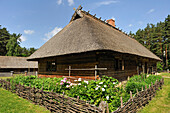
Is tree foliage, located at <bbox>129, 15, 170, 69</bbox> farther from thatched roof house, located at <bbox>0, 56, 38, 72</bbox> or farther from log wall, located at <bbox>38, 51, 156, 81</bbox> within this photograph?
thatched roof house, located at <bbox>0, 56, 38, 72</bbox>

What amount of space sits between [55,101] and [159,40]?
41792 millimetres

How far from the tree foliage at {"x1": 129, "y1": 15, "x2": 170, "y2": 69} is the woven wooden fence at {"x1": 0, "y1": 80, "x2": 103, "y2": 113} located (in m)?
38.2

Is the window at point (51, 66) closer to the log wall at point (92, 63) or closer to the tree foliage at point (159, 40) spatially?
the log wall at point (92, 63)

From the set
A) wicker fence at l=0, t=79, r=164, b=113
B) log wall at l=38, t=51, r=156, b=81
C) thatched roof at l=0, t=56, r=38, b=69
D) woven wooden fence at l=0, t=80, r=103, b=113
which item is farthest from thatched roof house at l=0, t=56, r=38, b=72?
wicker fence at l=0, t=79, r=164, b=113

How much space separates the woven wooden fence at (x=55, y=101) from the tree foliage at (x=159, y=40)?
38247 millimetres

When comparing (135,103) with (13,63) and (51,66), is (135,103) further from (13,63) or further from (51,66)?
(13,63)

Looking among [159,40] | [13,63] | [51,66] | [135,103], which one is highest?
[159,40]

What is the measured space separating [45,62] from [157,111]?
35.6 feet

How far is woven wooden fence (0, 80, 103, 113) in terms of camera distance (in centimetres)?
397

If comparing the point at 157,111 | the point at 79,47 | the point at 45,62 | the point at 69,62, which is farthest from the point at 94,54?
the point at 45,62

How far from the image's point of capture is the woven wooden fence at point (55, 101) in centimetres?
397

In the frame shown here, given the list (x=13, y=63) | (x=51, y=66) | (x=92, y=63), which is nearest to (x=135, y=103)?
(x=92, y=63)

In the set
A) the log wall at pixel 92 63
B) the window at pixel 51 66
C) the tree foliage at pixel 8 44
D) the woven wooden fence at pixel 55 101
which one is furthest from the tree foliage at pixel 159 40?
the tree foliage at pixel 8 44

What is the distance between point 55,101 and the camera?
5.05 metres
